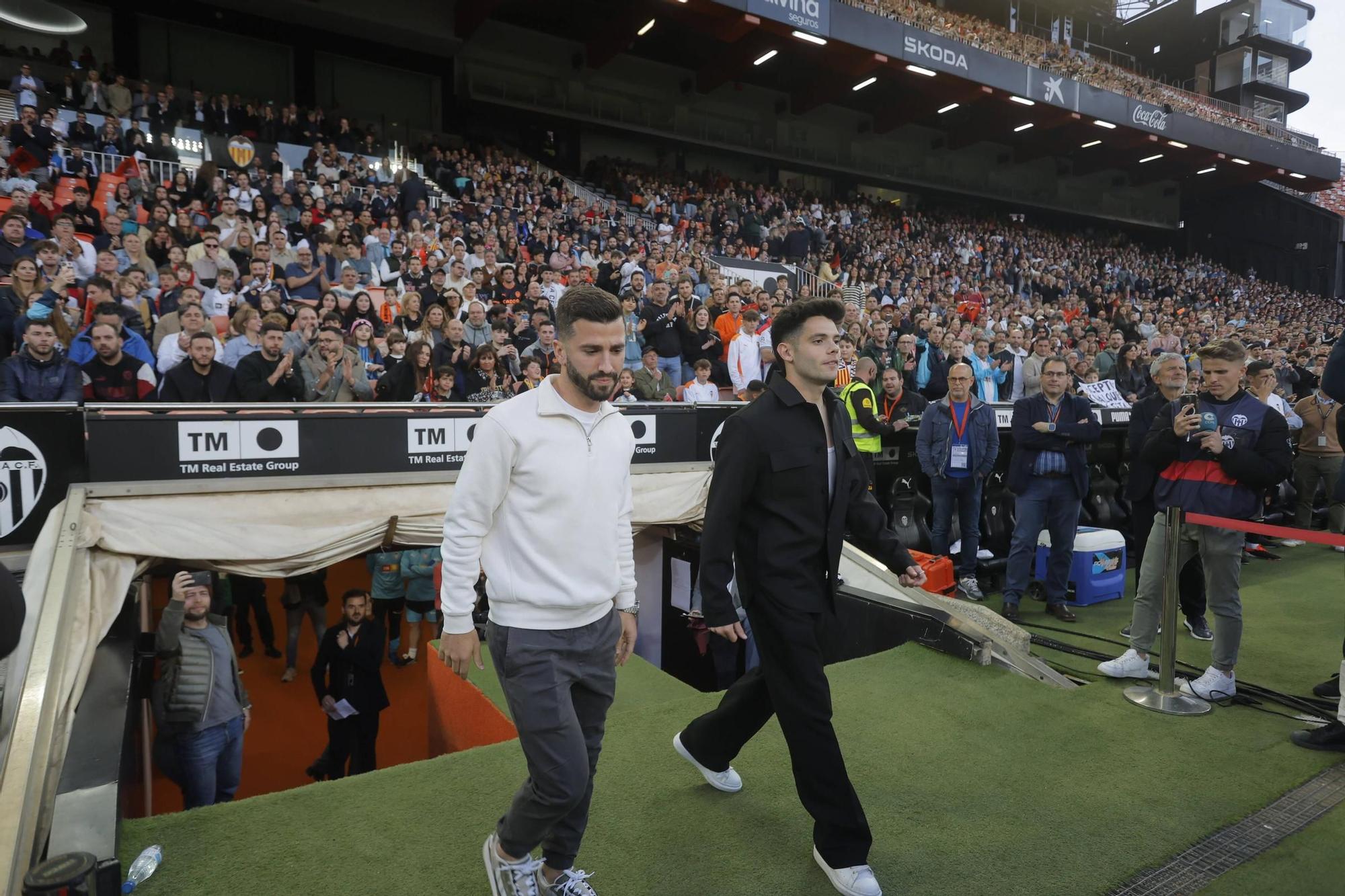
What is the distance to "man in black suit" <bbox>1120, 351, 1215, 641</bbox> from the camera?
5.36 m

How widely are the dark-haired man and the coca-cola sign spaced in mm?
28549

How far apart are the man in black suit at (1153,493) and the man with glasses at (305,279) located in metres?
7.83

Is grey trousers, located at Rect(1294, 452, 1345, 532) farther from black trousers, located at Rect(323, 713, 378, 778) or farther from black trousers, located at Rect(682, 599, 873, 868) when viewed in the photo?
black trousers, located at Rect(323, 713, 378, 778)

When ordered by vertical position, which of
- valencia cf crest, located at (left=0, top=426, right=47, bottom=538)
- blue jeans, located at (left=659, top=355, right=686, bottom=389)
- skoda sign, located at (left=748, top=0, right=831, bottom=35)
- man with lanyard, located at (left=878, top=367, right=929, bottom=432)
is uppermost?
skoda sign, located at (left=748, top=0, right=831, bottom=35)

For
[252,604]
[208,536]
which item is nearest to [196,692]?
[208,536]

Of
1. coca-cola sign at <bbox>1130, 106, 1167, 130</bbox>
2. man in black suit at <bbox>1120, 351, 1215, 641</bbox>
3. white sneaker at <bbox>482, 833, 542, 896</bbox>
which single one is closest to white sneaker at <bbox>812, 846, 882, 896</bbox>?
white sneaker at <bbox>482, 833, 542, 896</bbox>

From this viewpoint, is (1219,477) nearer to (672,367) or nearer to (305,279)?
(672,367)

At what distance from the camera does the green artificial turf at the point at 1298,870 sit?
2.69 m

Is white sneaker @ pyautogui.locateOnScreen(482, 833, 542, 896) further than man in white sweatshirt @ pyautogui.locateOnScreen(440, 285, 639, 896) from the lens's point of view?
Yes

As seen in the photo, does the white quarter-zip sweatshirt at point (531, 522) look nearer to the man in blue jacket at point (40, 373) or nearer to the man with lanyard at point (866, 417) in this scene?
the man in blue jacket at point (40, 373)

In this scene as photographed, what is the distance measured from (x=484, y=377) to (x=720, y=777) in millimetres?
4664

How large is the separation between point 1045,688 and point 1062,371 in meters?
2.68

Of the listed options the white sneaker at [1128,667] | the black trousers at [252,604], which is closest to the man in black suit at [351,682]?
the black trousers at [252,604]

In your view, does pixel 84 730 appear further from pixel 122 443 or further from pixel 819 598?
pixel 819 598
